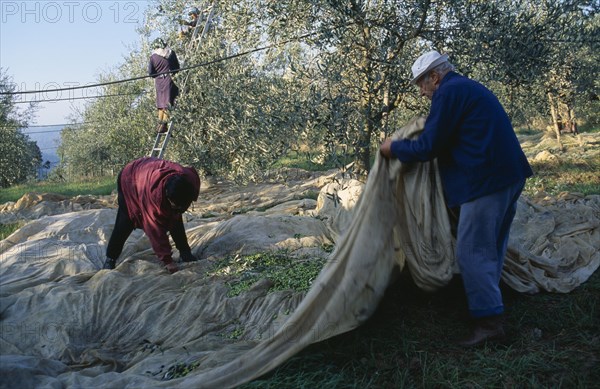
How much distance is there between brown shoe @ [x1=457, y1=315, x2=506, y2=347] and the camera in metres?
4.34

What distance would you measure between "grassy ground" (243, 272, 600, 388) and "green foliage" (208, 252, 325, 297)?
3.97ft

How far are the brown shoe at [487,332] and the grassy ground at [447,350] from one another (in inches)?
2.5

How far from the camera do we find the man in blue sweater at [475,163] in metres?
4.29

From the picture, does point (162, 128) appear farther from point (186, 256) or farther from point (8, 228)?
point (186, 256)

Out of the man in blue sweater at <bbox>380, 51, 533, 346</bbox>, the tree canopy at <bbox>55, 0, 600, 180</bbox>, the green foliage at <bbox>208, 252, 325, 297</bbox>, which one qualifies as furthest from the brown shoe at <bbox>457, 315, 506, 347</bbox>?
the tree canopy at <bbox>55, 0, 600, 180</bbox>

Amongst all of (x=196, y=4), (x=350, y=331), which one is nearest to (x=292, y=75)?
(x=350, y=331)

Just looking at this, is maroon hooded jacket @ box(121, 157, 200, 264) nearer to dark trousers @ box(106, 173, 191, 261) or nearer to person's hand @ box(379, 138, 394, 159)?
dark trousers @ box(106, 173, 191, 261)

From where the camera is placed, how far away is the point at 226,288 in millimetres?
6066

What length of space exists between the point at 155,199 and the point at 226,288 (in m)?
1.50

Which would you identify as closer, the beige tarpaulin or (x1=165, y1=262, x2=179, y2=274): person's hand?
the beige tarpaulin

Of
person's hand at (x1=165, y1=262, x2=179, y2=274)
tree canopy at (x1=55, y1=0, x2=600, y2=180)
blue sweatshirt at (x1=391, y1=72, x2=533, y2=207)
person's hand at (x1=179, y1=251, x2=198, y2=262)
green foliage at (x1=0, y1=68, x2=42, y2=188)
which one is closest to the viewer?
blue sweatshirt at (x1=391, y1=72, x2=533, y2=207)

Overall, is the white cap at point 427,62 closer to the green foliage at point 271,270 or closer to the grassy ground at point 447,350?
the grassy ground at point 447,350

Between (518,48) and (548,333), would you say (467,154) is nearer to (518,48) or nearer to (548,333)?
(548,333)

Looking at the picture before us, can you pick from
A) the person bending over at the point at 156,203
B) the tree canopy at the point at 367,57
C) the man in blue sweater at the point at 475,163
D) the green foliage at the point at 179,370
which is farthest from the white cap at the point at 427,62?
the person bending over at the point at 156,203
